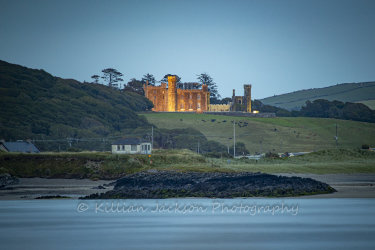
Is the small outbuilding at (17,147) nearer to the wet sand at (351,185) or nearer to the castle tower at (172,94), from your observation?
the wet sand at (351,185)

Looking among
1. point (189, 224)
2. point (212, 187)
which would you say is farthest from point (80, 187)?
point (189, 224)

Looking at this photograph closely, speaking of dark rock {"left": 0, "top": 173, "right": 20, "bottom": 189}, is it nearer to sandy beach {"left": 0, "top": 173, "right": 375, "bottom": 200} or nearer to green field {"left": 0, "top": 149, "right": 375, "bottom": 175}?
sandy beach {"left": 0, "top": 173, "right": 375, "bottom": 200}

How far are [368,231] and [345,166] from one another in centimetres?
3606

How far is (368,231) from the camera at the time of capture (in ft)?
82.4

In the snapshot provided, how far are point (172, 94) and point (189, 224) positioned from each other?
378 ft

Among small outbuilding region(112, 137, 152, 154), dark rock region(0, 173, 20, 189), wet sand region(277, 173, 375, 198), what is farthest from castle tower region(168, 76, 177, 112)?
dark rock region(0, 173, 20, 189)

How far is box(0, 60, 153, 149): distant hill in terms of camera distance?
90.1 metres

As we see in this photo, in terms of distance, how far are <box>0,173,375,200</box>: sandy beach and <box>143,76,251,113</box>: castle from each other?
3523 inches

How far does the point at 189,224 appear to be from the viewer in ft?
90.6

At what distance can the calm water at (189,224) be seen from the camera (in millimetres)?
22375

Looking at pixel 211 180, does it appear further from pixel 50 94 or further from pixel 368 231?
pixel 50 94

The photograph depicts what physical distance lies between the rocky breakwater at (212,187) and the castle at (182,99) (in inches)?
3912

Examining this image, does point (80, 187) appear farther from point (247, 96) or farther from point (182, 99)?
point (247, 96)

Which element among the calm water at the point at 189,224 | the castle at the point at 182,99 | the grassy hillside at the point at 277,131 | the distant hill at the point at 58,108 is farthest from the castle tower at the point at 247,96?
the calm water at the point at 189,224
